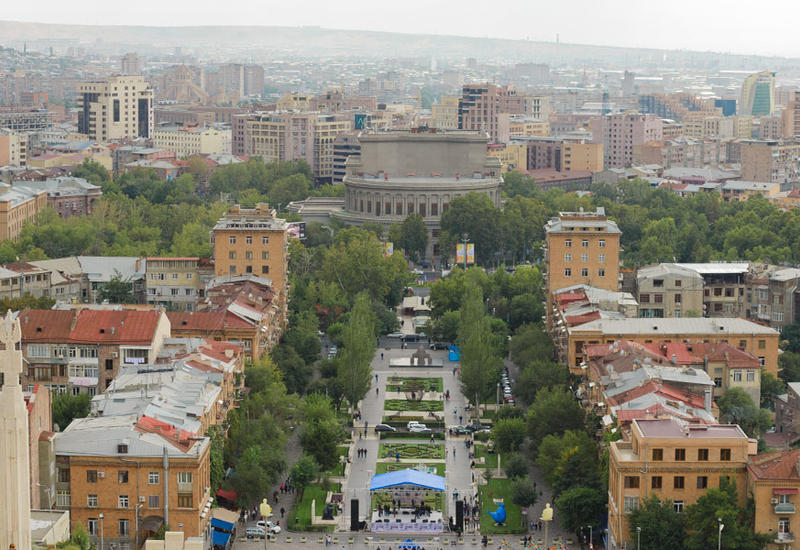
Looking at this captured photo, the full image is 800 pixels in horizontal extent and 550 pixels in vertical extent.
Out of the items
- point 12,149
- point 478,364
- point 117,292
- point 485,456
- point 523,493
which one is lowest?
point 485,456

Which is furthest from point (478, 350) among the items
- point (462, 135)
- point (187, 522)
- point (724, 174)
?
point (724, 174)

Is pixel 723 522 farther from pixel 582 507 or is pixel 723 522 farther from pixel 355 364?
pixel 355 364

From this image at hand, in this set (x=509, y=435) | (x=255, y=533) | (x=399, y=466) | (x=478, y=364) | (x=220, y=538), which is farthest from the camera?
(x=478, y=364)

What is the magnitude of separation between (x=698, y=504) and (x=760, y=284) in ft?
142

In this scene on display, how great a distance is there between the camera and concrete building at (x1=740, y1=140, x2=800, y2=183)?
172 metres

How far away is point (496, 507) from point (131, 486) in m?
14.2

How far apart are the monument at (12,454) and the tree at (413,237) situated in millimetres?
96315

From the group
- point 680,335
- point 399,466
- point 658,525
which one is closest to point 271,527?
point 399,466

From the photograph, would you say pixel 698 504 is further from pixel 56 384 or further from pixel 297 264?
pixel 297 264

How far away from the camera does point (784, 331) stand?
8900 cm

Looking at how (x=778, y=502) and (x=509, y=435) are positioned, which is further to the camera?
(x=509, y=435)

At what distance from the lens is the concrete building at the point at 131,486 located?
53.3m

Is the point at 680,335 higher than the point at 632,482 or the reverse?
higher

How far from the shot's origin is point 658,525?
50.9 metres
